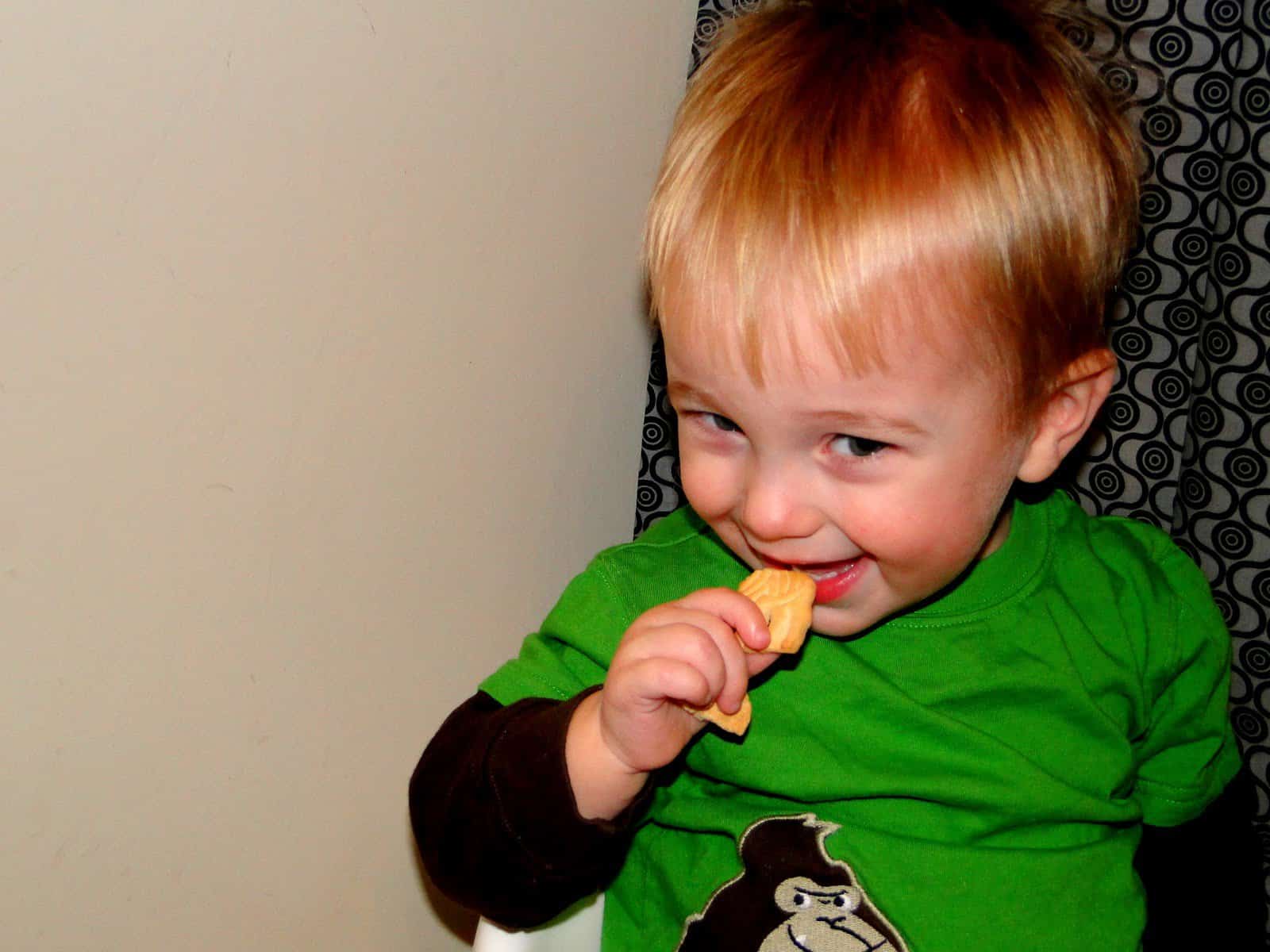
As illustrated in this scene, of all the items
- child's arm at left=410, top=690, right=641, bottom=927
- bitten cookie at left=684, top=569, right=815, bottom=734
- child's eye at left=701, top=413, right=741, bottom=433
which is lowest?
child's arm at left=410, top=690, right=641, bottom=927

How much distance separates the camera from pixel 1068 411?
828mm

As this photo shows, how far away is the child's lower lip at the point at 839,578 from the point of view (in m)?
0.78

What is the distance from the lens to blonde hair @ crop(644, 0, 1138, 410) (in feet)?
2.27

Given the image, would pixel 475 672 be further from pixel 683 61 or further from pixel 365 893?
pixel 683 61

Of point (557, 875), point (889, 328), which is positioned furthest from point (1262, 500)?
point (557, 875)

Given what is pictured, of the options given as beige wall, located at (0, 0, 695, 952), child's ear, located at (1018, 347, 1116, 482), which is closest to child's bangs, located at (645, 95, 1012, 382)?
child's ear, located at (1018, 347, 1116, 482)

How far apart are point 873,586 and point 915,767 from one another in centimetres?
14

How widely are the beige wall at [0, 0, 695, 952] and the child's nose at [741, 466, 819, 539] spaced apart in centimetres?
25

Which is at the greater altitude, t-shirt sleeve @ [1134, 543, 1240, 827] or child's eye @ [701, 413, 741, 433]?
child's eye @ [701, 413, 741, 433]

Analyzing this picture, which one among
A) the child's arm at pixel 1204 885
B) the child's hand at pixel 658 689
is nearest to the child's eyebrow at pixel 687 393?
the child's hand at pixel 658 689

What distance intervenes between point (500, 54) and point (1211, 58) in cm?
48

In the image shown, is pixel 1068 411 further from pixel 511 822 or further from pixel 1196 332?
pixel 511 822

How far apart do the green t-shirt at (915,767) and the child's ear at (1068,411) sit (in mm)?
96

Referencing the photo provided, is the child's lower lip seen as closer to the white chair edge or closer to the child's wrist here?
the child's wrist
